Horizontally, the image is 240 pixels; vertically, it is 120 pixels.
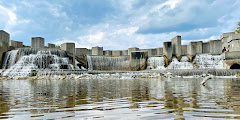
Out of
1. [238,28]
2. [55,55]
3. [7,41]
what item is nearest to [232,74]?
[55,55]

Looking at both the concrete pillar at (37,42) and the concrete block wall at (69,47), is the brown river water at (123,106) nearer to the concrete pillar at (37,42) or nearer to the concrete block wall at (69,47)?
the concrete block wall at (69,47)

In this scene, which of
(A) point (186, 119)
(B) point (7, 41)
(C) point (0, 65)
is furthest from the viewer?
(B) point (7, 41)

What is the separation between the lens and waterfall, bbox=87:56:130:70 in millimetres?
33000

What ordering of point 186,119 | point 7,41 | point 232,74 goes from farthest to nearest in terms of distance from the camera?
point 7,41, point 232,74, point 186,119

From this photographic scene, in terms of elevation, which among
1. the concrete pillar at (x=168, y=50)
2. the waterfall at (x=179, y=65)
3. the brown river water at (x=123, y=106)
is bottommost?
the brown river water at (x=123, y=106)

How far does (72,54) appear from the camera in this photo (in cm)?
3250

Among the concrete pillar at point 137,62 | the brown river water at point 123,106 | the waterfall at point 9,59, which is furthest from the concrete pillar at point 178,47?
the brown river water at point 123,106

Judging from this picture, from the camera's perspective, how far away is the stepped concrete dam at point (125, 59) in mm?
25703

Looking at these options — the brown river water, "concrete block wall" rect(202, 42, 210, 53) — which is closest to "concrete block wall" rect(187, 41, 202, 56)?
"concrete block wall" rect(202, 42, 210, 53)

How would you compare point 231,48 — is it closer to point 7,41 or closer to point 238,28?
point 238,28

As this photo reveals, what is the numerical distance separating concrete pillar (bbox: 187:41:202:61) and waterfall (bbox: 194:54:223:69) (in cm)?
135

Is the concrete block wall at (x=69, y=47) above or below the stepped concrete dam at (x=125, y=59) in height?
above

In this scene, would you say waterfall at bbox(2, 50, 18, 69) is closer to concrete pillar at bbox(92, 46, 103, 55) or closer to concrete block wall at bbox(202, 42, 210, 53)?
concrete pillar at bbox(92, 46, 103, 55)

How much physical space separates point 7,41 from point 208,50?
37.0 m
